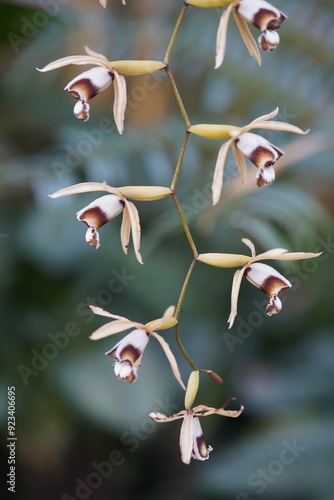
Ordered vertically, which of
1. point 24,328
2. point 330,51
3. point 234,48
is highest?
point 330,51

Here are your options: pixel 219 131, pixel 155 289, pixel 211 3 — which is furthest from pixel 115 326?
pixel 155 289

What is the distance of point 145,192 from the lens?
28.5 inches

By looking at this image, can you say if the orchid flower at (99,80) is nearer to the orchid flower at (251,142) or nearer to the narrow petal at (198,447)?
the orchid flower at (251,142)

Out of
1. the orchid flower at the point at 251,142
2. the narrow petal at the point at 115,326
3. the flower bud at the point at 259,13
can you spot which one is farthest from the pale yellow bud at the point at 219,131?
the narrow petal at the point at 115,326

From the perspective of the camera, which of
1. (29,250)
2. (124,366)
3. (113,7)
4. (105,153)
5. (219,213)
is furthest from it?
(113,7)

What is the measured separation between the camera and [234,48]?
6.60 ft

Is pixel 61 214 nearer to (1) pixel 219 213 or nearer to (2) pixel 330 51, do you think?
(1) pixel 219 213

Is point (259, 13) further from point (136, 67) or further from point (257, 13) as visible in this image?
point (136, 67)

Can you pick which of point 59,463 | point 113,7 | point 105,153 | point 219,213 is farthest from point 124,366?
point 113,7

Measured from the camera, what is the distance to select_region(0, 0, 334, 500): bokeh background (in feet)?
6.35

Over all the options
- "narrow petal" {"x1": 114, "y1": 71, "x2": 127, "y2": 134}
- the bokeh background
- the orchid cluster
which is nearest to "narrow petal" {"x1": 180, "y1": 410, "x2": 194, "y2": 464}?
the orchid cluster

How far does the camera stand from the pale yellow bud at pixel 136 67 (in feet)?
2.25

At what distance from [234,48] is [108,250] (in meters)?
0.82

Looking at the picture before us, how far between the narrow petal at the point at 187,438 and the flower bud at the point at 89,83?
0.37m
